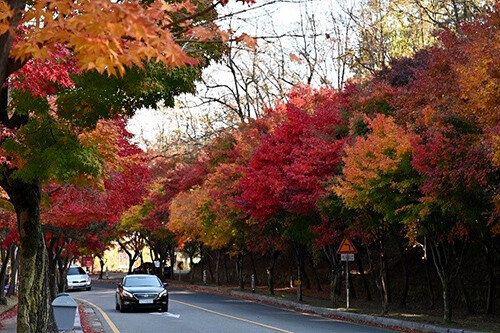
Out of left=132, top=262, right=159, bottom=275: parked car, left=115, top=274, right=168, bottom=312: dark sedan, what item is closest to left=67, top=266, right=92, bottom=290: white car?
left=132, top=262, right=159, bottom=275: parked car

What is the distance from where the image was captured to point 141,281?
32.4m

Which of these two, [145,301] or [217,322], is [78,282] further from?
[217,322]

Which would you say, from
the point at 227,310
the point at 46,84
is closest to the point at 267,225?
the point at 227,310

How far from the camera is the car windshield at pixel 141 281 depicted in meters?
31.9

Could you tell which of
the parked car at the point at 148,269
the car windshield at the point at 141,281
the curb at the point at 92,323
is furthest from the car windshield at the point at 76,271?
the curb at the point at 92,323

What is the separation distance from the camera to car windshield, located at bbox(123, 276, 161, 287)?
3186 centimetres

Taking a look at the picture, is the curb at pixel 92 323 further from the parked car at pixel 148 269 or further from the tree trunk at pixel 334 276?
the parked car at pixel 148 269

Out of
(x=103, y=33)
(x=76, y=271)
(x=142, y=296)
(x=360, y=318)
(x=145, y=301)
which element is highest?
(x=76, y=271)

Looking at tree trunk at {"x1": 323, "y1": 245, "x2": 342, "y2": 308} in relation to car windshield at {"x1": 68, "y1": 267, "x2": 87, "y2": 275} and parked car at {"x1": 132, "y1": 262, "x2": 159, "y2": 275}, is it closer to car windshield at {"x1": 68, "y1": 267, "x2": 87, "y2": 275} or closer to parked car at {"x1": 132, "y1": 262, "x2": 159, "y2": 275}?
car windshield at {"x1": 68, "y1": 267, "x2": 87, "y2": 275}

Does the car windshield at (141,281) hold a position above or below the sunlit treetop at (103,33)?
below

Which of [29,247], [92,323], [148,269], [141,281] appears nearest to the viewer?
[29,247]

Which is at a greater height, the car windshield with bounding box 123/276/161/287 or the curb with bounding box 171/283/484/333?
the car windshield with bounding box 123/276/161/287

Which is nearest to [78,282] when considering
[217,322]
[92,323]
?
[92,323]

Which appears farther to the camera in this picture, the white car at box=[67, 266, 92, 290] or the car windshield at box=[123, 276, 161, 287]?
the white car at box=[67, 266, 92, 290]
